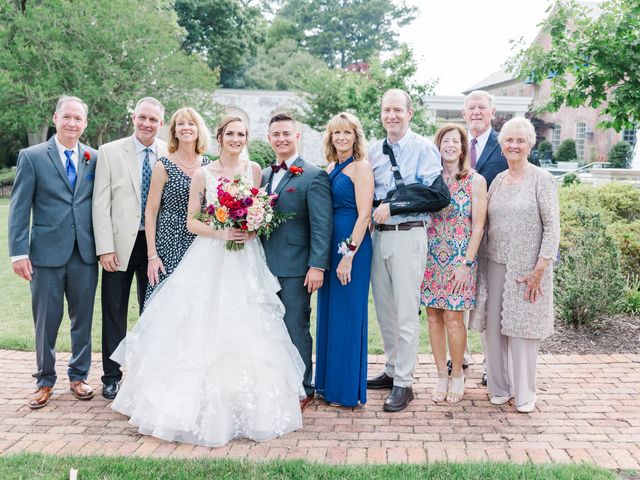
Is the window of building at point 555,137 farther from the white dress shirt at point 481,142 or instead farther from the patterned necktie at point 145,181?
the patterned necktie at point 145,181

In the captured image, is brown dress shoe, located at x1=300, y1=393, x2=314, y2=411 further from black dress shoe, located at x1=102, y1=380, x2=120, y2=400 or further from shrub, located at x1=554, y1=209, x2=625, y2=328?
shrub, located at x1=554, y1=209, x2=625, y2=328

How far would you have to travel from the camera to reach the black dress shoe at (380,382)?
5531 mm

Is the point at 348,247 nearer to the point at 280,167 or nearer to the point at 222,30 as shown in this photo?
the point at 280,167

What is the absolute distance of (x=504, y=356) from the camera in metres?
5.16

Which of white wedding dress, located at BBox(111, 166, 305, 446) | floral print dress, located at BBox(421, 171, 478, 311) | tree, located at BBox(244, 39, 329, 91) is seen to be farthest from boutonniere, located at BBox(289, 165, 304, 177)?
tree, located at BBox(244, 39, 329, 91)

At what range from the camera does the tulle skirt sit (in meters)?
4.33

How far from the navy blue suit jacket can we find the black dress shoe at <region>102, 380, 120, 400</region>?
3.79 m

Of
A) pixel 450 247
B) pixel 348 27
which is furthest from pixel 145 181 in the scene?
pixel 348 27

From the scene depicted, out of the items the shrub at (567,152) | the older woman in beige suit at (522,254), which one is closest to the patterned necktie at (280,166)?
the older woman in beige suit at (522,254)

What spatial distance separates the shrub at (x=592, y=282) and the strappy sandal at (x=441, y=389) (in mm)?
2529

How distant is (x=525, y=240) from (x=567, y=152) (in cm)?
3727

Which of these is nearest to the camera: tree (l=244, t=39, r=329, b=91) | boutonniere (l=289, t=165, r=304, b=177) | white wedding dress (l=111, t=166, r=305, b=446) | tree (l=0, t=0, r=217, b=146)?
white wedding dress (l=111, t=166, r=305, b=446)

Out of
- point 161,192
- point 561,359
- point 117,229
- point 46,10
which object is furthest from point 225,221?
point 46,10

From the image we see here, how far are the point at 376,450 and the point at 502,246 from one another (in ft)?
6.45
